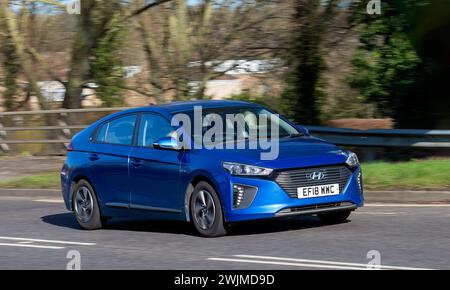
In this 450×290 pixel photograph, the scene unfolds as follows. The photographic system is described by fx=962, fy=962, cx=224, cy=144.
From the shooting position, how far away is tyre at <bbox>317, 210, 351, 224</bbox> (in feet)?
38.7

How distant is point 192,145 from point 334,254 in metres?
2.63

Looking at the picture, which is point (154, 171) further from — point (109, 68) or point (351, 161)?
point (109, 68)

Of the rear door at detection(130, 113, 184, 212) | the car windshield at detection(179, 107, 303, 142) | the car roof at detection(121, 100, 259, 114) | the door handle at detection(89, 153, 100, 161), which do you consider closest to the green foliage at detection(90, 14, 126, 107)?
the door handle at detection(89, 153, 100, 161)

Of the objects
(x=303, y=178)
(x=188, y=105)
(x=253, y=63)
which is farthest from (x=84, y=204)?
(x=253, y=63)

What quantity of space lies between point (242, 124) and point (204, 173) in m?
1.13

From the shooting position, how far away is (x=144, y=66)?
29.8m

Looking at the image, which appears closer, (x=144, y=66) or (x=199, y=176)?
(x=199, y=176)

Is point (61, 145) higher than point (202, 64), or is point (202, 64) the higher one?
point (202, 64)

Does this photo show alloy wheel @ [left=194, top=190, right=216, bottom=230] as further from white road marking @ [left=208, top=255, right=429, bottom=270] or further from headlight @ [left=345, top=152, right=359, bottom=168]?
headlight @ [left=345, top=152, right=359, bottom=168]

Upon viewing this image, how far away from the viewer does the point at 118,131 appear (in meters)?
12.7

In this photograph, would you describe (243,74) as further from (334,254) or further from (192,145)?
(334,254)

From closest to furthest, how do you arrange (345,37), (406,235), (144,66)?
(406,235) < (345,37) < (144,66)
